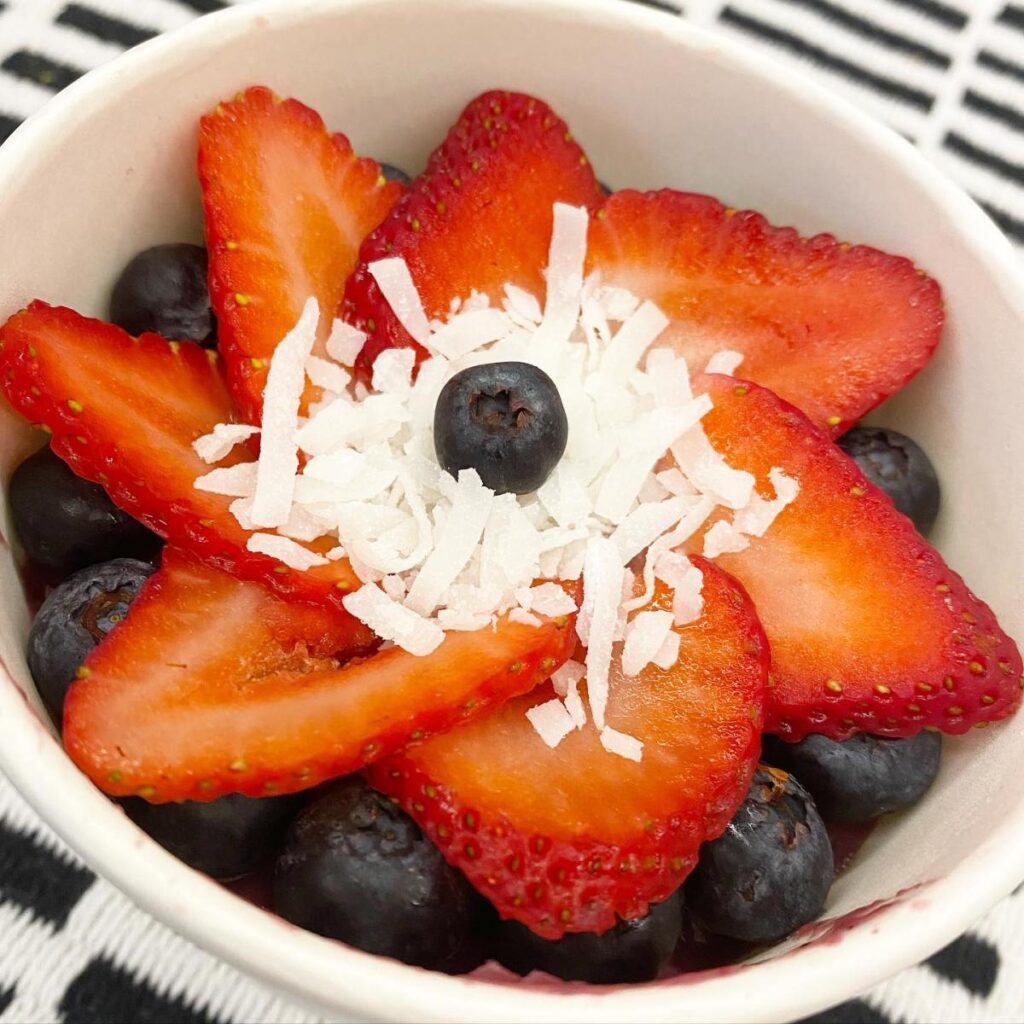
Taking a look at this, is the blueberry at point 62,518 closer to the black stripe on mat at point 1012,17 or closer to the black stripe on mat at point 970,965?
the black stripe on mat at point 970,965

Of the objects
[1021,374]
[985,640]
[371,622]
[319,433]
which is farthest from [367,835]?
[1021,374]

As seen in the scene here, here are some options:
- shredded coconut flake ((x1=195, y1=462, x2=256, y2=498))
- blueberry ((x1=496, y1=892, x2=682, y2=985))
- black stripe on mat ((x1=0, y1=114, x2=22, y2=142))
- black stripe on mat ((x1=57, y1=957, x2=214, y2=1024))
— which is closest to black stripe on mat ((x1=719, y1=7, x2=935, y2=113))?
black stripe on mat ((x1=0, y1=114, x2=22, y2=142))

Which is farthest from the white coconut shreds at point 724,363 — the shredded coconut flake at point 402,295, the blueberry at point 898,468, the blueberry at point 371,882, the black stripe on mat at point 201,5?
the black stripe on mat at point 201,5

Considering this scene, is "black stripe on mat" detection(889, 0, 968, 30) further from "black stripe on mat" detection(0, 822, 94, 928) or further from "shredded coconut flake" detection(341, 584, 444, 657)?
"black stripe on mat" detection(0, 822, 94, 928)

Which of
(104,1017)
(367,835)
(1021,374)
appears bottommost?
(104,1017)

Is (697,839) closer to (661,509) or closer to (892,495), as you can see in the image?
(661,509)

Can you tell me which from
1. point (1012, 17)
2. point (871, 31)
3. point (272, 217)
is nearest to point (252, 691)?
point (272, 217)

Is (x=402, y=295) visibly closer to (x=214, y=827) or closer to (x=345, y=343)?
(x=345, y=343)
